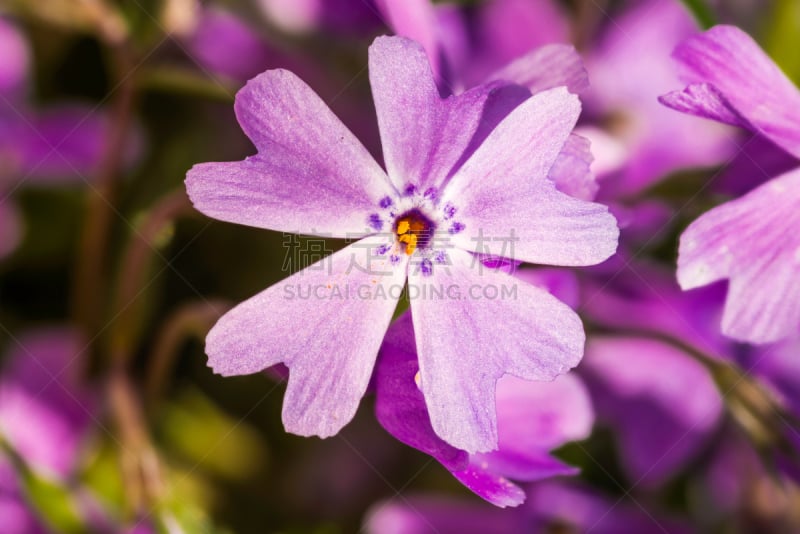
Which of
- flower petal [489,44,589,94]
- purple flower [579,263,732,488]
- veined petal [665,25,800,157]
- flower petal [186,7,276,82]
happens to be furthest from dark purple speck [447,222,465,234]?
flower petal [186,7,276,82]

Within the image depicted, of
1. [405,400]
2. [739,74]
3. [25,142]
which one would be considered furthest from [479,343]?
[25,142]

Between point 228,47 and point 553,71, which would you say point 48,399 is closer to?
point 228,47

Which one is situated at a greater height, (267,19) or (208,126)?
(267,19)

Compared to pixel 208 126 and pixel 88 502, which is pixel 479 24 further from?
pixel 88 502

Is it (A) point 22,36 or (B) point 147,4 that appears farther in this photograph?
(A) point 22,36

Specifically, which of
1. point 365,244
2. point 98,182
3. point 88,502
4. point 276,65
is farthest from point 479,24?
point 88,502

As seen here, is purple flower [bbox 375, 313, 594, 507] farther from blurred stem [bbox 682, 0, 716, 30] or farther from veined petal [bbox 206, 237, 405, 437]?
blurred stem [bbox 682, 0, 716, 30]
